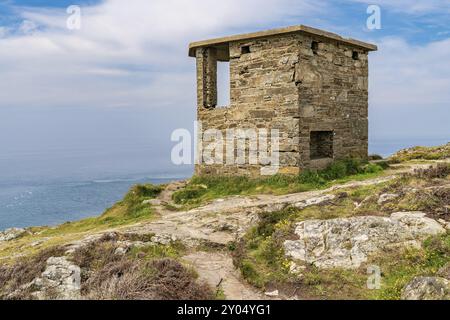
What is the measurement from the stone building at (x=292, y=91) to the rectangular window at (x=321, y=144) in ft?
0.12

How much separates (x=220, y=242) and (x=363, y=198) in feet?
12.7

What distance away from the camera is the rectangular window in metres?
17.0

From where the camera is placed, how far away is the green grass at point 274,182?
1492cm

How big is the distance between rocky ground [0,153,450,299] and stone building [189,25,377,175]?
3.90 m

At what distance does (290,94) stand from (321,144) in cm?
289

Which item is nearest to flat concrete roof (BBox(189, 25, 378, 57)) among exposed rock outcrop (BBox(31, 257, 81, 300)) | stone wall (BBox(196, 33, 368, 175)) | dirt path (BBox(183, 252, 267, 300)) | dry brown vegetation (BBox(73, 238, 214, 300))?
stone wall (BBox(196, 33, 368, 175))

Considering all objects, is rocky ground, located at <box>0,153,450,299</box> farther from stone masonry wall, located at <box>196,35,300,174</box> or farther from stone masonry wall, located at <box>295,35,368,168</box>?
stone masonry wall, located at <box>295,35,368,168</box>

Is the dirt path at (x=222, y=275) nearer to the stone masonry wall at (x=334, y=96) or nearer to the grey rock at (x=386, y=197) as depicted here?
the grey rock at (x=386, y=197)

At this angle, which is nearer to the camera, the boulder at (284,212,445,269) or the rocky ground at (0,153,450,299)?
the rocky ground at (0,153,450,299)

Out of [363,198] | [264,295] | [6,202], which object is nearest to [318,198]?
[363,198]

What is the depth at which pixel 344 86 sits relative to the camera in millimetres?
17562

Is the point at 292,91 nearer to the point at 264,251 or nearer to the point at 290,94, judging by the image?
the point at 290,94

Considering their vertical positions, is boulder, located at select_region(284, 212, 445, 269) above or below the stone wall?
below

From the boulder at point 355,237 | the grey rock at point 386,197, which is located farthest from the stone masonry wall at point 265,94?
the boulder at point 355,237
